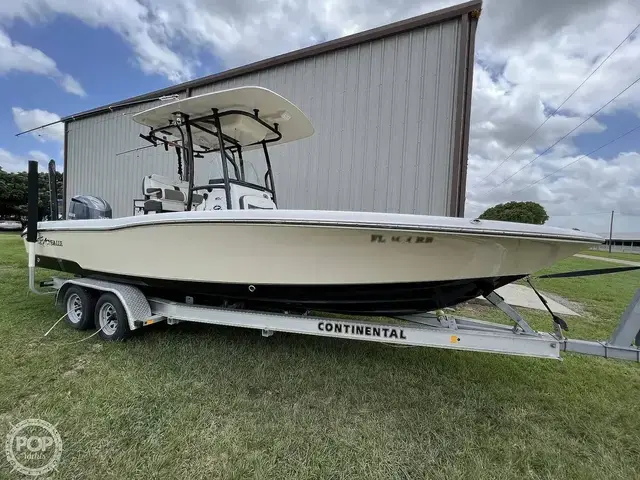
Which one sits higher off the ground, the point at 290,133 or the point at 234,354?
the point at 290,133

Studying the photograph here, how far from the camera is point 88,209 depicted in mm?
3564

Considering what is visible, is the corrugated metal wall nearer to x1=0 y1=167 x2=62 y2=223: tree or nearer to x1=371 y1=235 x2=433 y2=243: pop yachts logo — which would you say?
x1=371 y1=235 x2=433 y2=243: pop yachts logo

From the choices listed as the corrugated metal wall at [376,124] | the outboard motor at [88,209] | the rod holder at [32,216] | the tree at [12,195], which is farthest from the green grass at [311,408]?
the tree at [12,195]

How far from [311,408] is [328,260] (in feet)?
3.04

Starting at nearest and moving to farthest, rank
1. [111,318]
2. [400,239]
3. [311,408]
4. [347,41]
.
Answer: [400,239] → [311,408] → [111,318] → [347,41]

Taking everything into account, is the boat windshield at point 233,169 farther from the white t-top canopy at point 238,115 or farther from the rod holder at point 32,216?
the rod holder at point 32,216

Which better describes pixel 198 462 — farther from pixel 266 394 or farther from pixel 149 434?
pixel 266 394

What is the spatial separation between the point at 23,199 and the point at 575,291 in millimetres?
38200

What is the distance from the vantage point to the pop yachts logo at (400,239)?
6.47 ft

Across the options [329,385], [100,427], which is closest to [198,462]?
[100,427]

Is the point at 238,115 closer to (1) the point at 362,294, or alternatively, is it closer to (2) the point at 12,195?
(1) the point at 362,294

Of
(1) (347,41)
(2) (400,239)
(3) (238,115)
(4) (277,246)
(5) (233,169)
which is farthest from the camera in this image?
(1) (347,41)

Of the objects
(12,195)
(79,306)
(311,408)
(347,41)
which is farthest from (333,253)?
(12,195)

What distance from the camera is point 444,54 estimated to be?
4.46 m
